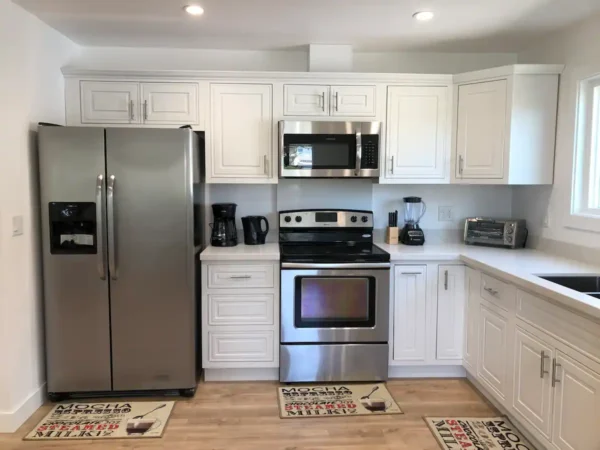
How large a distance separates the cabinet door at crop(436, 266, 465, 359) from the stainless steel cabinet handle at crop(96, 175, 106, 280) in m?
2.11

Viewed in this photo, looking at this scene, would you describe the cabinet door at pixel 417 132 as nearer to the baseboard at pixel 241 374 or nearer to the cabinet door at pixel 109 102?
the baseboard at pixel 241 374

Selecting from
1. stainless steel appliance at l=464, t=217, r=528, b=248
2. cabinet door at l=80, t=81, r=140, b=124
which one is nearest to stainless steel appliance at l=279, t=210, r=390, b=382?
stainless steel appliance at l=464, t=217, r=528, b=248

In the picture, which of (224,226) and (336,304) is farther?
(224,226)

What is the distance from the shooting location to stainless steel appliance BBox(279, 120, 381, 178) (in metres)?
3.17

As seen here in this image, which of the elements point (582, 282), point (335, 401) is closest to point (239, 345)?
point (335, 401)

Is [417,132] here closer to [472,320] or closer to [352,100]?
[352,100]

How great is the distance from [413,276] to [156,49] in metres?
2.50

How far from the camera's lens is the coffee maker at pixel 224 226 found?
10.6ft

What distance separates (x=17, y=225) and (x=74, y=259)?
0.36 meters

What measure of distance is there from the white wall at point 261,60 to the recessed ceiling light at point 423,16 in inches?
30.0

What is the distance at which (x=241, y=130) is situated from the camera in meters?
3.22

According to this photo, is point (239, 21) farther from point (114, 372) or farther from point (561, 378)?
point (561, 378)

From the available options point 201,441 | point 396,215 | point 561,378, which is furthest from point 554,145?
point 201,441

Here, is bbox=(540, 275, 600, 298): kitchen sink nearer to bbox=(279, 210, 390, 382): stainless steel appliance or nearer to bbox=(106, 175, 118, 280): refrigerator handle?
bbox=(279, 210, 390, 382): stainless steel appliance
